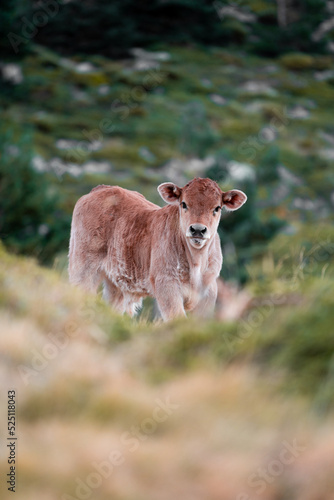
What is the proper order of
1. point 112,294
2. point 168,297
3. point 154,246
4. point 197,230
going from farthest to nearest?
point 112,294 < point 154,246 < point 168,297 < point 197,230

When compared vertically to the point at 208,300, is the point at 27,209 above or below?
above

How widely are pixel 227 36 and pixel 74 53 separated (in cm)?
3553

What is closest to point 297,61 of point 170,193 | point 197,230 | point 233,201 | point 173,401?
point 233,201

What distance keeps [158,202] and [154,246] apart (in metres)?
44.0

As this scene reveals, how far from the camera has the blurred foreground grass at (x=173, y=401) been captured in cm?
373

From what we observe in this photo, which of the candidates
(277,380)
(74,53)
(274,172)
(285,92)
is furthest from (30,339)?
(74,53)

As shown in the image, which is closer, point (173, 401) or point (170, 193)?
point (173, 401)

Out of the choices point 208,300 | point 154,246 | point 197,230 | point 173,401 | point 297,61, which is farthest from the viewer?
point 297,61

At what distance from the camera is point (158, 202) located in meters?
54.6

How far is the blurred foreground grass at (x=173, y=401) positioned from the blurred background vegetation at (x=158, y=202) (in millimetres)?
14

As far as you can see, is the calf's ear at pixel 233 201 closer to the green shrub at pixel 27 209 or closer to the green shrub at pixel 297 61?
the green shrub at pixel 27 209

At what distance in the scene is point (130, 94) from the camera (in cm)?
12256

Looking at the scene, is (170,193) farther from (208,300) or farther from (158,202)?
(158,202)

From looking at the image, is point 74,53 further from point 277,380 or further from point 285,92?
point 277,380
